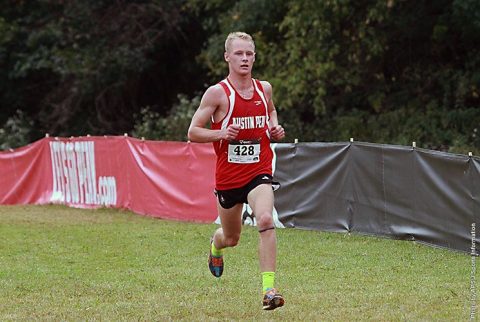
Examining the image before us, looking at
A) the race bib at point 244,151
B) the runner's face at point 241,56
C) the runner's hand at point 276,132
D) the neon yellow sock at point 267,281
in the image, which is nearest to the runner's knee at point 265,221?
the neon yellow sock at point 267,281

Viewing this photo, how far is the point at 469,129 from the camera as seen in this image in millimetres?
26219

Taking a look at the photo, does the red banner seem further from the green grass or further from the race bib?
the race bib

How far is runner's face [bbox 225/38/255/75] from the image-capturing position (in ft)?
29.1

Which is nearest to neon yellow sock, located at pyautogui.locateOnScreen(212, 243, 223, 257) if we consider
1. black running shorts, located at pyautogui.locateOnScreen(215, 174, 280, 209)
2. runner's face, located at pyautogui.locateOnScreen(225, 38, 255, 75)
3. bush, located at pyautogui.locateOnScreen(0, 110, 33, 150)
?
black running shorts, located at pyautogui.locateOnScreen(215, 174, 280, 209)

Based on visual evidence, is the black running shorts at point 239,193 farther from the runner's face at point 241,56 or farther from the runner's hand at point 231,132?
the runner's face at point 241,56

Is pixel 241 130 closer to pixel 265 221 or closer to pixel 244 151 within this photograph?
pixel 244 151

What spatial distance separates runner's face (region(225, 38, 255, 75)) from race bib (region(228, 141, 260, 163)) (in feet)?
1.96

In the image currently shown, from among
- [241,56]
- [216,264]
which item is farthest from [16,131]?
[241,56]

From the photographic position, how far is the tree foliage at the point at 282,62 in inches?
1056

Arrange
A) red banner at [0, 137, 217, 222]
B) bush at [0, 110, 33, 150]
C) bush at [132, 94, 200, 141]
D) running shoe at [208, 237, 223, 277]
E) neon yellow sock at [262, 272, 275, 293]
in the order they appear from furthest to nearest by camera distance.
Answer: bush at [0, 110, 33, 150]
bush at [132, 94, 200, 141]
red banner at [0, 137, 217, 222]
running shoe at [208, 237, 223, 277]
neon yellow sock at [262, 272, 275, 293]

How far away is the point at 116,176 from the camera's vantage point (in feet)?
72.8

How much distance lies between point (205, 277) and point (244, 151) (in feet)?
9.09

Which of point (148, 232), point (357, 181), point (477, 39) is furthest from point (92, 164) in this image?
point (477, 39)

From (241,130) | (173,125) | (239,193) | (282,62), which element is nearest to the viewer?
(241,130)
